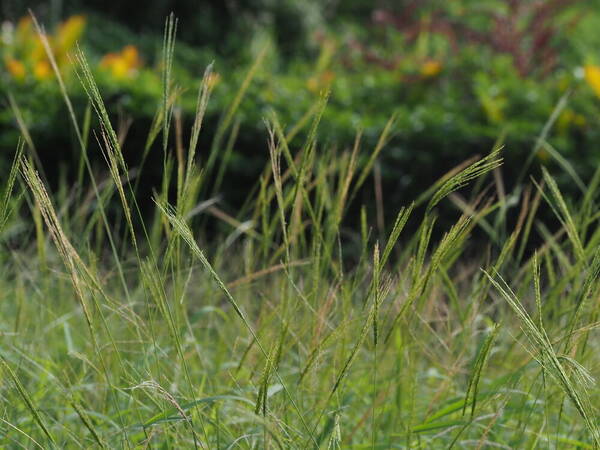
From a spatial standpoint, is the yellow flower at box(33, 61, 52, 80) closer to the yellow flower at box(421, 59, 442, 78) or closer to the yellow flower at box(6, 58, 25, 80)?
the yellow flower at box(6, 58, 25, 80)

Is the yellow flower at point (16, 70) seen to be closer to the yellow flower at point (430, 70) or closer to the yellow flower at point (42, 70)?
the yellow flower at point (42, 70)

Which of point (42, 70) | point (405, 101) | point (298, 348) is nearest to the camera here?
point (298, 348)

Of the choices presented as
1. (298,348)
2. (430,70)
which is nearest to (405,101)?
(430,70)

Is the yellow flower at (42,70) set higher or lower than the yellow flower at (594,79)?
lower

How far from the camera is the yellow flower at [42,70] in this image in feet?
19.1

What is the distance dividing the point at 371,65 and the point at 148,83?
3337 millimetres

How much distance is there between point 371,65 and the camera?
27.8 ft

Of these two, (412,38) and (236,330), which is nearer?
(236,330)

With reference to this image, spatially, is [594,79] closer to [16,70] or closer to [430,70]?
[430,70]

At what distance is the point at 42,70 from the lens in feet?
20.5

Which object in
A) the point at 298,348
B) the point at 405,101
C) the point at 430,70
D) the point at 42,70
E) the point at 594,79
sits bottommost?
the point at 405,101

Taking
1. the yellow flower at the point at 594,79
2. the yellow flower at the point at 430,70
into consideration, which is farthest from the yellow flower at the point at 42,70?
the yellow flower at the point at 594,79

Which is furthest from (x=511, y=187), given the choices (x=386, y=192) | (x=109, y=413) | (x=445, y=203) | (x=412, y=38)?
(x=412, y=38)

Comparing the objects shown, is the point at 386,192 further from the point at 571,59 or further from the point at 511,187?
the point at 571,59
